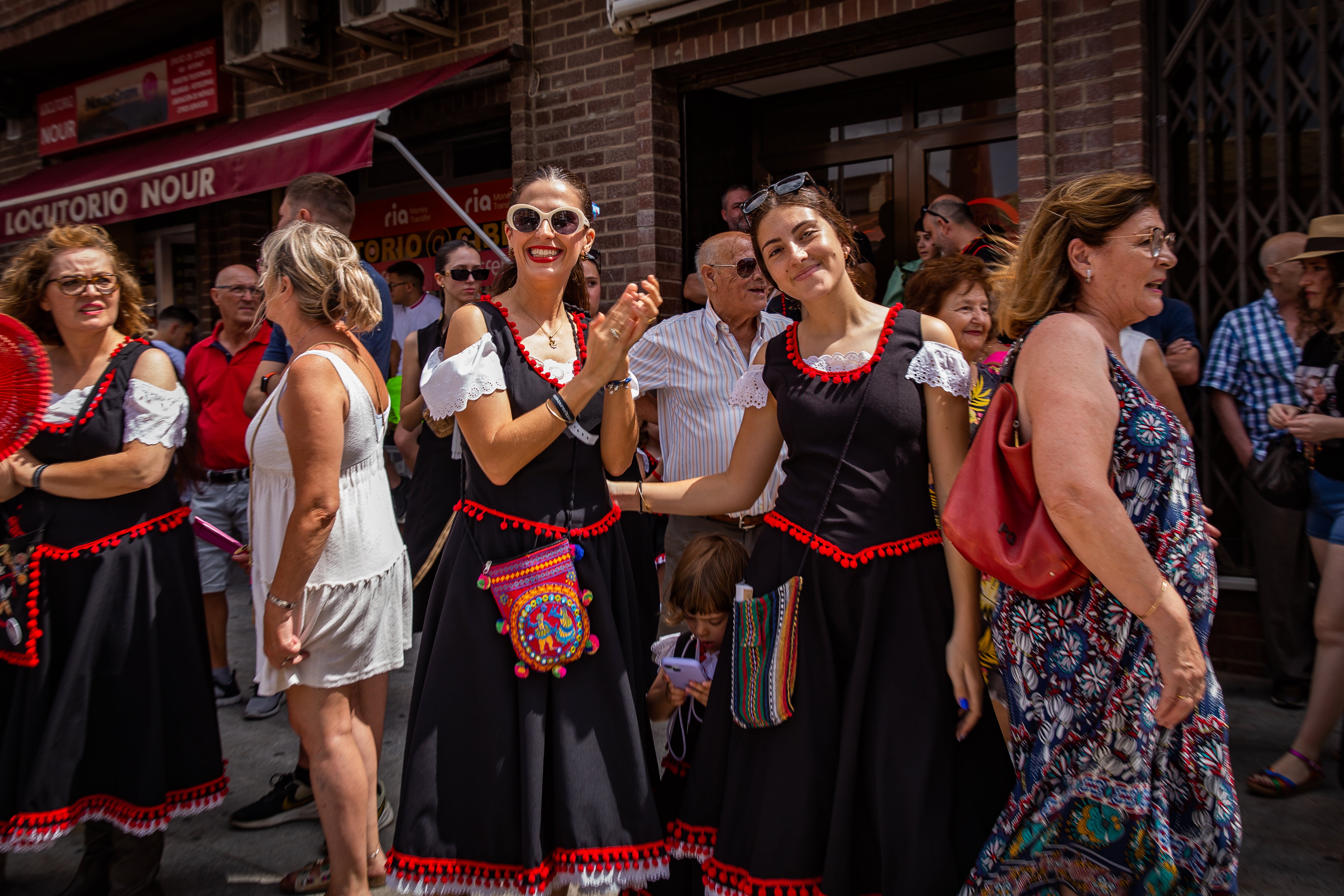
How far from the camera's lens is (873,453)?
7.58 ft

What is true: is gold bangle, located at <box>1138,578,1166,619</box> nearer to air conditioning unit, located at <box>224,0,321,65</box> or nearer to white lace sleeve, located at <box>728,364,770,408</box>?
white lace sleeve, located at <box>728,364,770,408</box>

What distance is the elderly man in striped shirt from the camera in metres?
3.88

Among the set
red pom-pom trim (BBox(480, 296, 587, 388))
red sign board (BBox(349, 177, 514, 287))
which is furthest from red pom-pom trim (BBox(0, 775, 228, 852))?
red sign board (BBox(349, 177, 514, 287))

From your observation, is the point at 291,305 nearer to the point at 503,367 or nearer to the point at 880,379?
the point at 503,367

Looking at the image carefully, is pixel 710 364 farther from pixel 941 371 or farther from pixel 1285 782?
pixel 1285 782

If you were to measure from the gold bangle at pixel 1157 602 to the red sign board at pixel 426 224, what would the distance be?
19.1ft

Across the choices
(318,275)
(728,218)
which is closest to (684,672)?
(318,275)

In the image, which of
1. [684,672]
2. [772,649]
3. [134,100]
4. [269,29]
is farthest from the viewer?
[134,100]

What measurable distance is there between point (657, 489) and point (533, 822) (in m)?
0.90

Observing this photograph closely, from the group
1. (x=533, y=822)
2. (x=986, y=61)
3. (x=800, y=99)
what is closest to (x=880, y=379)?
(x=533, y=822)

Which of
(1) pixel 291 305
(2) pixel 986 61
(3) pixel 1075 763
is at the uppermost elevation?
(2) pixel 986 61

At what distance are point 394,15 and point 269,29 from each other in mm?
1409

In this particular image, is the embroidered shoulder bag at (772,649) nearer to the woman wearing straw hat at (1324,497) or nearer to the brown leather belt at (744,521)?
the brown leather belt at (744,521)

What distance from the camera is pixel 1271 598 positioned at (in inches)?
169
